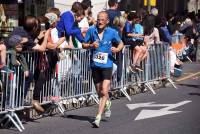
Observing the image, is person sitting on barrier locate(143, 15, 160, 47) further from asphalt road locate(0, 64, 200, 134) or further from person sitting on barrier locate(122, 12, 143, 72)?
asphalt road locate(0, 64, 200, 134)

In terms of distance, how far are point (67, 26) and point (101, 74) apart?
188cm

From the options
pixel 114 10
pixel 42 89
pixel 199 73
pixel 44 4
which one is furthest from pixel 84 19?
pixel 199 73

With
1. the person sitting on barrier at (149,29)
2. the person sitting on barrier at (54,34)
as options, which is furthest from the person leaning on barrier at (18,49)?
the person sitting on barrier at (149,29)

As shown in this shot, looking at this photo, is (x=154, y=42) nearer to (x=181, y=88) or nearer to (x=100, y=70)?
(x=181, y=88)

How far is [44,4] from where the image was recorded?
1834cm

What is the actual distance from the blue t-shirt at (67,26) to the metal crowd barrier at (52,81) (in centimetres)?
37

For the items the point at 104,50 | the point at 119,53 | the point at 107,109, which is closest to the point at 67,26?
A: the point at 104,50

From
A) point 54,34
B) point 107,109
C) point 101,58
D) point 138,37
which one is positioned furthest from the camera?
point 138,37

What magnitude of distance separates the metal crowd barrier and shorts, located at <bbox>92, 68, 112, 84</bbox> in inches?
37.3

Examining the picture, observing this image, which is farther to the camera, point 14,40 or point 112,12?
point 112,12

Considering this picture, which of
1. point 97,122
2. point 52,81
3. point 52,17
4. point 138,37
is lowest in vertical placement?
point 97,122

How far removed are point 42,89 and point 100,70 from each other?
1.18 metres

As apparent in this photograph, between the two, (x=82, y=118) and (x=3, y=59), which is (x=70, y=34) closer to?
(x=82, y=118)

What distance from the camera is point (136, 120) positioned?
35.9ft
